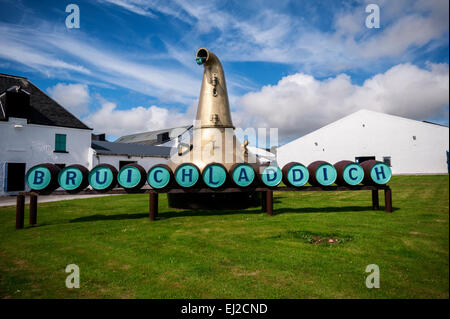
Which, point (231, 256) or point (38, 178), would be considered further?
point (38, 178)

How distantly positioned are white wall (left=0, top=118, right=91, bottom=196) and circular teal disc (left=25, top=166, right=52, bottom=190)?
14.6m

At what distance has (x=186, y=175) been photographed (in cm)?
1020

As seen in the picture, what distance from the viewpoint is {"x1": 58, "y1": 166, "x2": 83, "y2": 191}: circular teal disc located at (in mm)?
9539

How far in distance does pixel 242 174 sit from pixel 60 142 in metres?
19.9

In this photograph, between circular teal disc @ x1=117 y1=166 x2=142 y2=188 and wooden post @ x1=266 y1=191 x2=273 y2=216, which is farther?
wooden post @ x1=266 y1=191 x2=273 y2=216

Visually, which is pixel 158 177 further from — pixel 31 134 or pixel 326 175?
pixel 31 134

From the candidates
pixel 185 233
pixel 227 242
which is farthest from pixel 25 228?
pixel 227 242

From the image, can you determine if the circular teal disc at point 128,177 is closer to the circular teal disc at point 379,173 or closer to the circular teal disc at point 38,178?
the circular teal disc at point 38,178

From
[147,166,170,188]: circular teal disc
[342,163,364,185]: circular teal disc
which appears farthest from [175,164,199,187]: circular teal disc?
[342,163,364,185]: circular teal disc

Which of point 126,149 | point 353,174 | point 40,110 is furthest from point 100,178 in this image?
point 126,149

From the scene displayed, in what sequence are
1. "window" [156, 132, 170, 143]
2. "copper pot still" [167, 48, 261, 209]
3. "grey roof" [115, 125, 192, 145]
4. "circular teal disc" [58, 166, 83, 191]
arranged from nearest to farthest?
"circular teal disc" [58, 166, 83, 191]
"copper pot still" [167, 48, 261, 209]
"window" [156, 132, 170, 143]
"grey roof" [115, 125, 192, 145]

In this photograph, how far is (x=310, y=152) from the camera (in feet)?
119

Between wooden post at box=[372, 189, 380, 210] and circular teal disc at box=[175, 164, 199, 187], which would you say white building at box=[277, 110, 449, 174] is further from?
circular teal disc at box=[175, 164, 199, 187]

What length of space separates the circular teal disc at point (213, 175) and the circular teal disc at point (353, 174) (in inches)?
192
